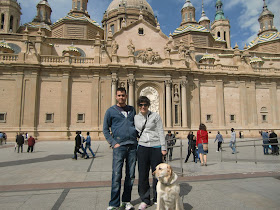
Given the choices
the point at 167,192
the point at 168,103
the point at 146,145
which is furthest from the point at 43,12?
the point at 167,192

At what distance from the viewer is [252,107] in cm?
3180

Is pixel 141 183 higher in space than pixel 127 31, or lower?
A: lower

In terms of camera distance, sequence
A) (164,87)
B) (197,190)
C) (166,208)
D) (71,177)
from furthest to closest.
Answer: (164,87) < (71,177) < (197,190) < (166,208)

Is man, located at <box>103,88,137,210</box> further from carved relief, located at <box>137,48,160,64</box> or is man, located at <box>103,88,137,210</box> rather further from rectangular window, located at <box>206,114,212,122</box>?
rectangular window, located at <box>206,114,212,122</box>

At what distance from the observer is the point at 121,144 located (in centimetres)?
442

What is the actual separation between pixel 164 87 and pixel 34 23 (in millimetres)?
30862

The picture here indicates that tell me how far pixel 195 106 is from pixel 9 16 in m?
38.9

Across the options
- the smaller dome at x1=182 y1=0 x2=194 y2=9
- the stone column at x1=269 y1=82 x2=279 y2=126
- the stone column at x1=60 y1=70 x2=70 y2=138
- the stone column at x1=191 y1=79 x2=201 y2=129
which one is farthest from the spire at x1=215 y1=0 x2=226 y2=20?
the stone column at x1=60 y1=70 x2=70 y2=138

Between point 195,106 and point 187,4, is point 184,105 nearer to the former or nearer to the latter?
point 195,106

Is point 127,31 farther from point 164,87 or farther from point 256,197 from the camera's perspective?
point 256,197


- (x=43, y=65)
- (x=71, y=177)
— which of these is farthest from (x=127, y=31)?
(x=71, y=177)

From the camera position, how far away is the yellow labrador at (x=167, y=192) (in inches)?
150

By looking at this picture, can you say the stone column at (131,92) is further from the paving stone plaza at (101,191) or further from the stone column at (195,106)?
the paving stone plaza at (101,191)

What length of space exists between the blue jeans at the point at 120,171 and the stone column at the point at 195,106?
2577cm
